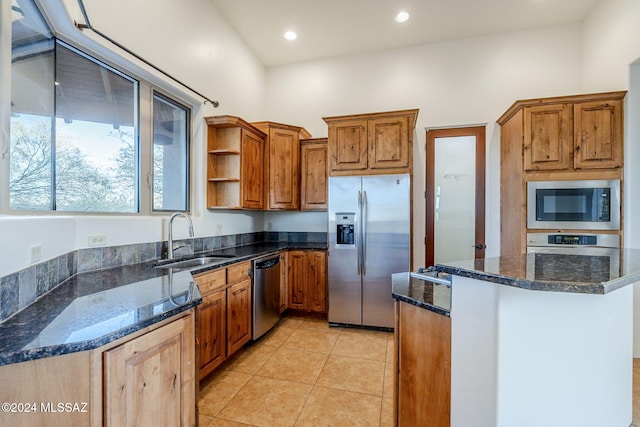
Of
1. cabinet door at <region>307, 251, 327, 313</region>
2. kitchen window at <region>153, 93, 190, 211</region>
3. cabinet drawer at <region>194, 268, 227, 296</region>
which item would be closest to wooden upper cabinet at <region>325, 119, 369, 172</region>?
cabinet door at <region>307, 251, 327, 313</region>

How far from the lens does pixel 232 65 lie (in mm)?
3510

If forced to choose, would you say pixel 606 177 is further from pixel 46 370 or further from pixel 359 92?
pixel 46 370

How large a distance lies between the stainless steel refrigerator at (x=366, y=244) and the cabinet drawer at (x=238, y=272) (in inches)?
41.4

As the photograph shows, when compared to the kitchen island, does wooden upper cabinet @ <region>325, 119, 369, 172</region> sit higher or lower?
higher

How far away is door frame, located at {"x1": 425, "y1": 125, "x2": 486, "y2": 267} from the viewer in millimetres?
3590

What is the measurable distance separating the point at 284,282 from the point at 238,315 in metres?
1.02

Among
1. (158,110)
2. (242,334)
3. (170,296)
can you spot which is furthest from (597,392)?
(158,110)

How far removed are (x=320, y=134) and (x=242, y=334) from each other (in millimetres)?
2841

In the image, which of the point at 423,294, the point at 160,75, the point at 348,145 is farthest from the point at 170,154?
the point at 423,294

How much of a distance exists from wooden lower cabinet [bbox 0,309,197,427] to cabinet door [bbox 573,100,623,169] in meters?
3.56

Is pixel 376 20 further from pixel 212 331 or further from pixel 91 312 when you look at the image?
pixel 91 312

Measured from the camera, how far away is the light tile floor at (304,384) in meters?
1.86

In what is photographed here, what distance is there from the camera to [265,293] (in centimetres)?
300

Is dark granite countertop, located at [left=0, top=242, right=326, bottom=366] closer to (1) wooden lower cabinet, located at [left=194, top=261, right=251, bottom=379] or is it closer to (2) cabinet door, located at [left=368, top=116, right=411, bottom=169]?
(1) wooden lower cabinet, located at [left=194, top=261, right=251, bottom=379]
